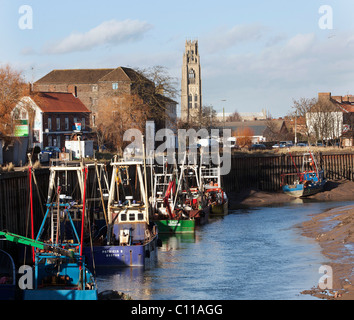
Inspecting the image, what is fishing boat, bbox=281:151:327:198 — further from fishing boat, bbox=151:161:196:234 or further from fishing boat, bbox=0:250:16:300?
fishing boat, bbox=0:250:16:300

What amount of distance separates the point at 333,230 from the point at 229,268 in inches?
517

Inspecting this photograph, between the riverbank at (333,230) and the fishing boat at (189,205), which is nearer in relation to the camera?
the riverbank at (333,230)

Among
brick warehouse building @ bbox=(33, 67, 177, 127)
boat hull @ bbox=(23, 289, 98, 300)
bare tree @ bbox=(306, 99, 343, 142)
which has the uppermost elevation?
brick warehouse building @ bbox=(33, 67, 177, 127)

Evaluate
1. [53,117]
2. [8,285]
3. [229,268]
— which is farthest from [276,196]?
[8,285]

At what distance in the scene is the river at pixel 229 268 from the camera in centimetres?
3262

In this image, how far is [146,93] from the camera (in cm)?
9619

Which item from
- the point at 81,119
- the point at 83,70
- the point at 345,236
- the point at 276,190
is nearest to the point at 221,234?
the point at 345,236

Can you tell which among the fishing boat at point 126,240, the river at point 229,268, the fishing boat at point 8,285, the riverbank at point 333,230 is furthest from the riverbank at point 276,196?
the fishing boat at point 8,285

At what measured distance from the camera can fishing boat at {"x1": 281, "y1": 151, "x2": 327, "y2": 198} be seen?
262ft

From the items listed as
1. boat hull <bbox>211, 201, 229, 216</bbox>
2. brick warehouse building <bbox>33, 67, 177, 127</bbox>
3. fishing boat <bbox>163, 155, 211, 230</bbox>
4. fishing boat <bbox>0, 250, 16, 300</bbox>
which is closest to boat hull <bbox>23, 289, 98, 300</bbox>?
fishing boat <bbox>0, 250, 16, 300</bbox>

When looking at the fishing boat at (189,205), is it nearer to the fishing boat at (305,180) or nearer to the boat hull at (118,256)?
the boat hull at (118,256)

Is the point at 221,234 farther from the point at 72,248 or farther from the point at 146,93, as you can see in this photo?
the point at 146,93

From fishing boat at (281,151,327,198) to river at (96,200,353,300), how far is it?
22.7m

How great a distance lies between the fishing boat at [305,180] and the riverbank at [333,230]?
2.92 ft
